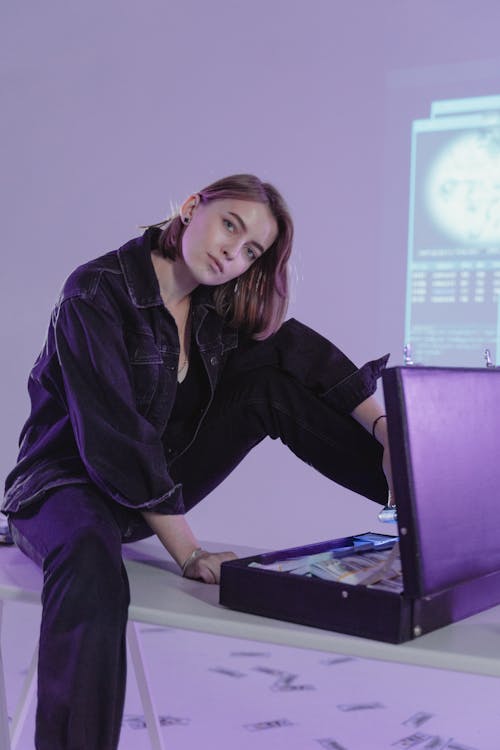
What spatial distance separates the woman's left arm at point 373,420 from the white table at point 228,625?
29 cm

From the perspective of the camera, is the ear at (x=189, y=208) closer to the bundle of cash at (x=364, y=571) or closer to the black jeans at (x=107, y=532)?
the black jeans at (x=107, y=532)

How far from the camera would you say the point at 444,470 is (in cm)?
105

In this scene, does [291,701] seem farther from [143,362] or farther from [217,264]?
[217,264]

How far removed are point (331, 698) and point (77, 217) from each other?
2568mm

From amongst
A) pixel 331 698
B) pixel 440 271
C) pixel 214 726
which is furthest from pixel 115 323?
pixel 440 271

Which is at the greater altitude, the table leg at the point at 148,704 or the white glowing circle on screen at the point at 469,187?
the white glowing circle on screen at the point at 469,187

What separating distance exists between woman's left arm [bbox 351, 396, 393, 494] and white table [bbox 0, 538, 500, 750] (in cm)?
29

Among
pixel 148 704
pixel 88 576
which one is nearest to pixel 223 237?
pixel 88 576

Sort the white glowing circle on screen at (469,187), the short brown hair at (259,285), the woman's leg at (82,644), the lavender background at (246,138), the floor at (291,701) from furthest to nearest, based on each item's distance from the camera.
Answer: the lavender background at (246,138), the white glowing circle on screen at (469,187), the floor at (291,701), the short brown hair at (259,285), the woman's leg at (82,644)

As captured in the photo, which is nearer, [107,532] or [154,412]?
[107,532]

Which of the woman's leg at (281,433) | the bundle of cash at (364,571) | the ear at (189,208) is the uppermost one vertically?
the ear at (189,208)

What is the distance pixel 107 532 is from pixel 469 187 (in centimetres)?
231

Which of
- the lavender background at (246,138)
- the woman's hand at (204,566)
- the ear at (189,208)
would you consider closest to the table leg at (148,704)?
the woman's hand at (204,566)

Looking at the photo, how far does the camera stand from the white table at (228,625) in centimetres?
96
